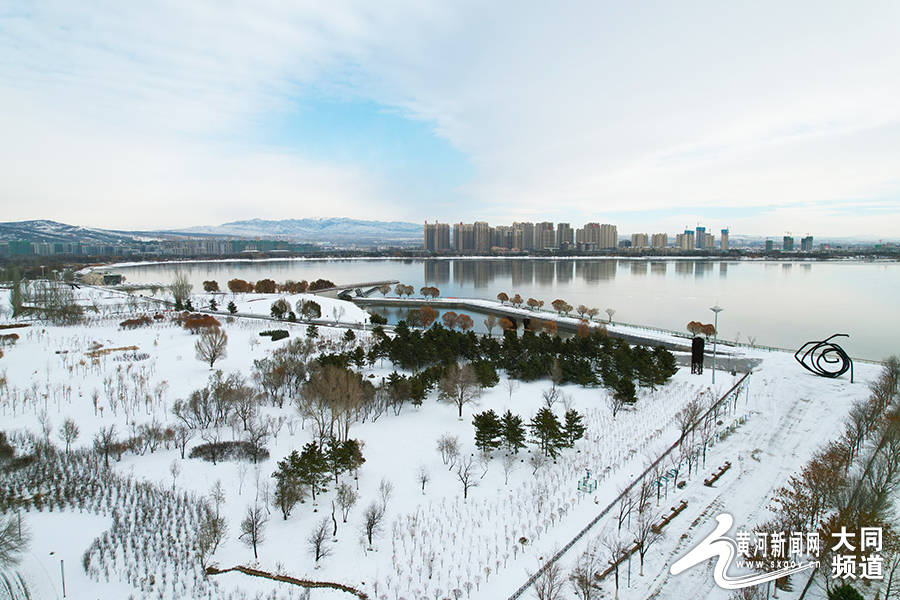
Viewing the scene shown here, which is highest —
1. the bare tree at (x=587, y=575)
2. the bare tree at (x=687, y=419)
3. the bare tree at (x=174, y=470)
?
the bare tree at (x=687, y=419)

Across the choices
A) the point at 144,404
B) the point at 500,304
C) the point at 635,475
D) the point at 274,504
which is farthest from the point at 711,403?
the point at 500,304

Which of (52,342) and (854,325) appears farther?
(854,325)

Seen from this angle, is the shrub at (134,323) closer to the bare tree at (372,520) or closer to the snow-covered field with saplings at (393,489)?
the snow-covered field with saplings at (393,489)

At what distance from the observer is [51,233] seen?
367ft

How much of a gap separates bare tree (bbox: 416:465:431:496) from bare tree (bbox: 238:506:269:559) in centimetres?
202

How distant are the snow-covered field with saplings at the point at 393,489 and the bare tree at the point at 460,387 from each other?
0.78 ft

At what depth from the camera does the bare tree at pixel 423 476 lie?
6580mm

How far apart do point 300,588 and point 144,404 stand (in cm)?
658

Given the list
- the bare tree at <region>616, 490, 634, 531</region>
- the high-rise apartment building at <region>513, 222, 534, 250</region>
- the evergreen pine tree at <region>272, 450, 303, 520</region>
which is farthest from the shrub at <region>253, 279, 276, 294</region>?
the high-rise apartment building at <region>513, 222, 534, 250</region>

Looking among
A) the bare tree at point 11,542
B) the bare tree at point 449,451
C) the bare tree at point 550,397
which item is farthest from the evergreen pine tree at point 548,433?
the bare tree at point 11,542

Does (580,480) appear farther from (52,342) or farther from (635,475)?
(52,342)

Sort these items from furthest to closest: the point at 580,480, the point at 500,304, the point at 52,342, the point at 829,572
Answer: the point at 500,304, the point at 52,342, the point at 580,480, the point at 829,572

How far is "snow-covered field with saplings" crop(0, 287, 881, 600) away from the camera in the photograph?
4.83m

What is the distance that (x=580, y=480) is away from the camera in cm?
662
